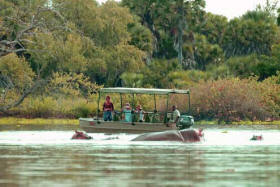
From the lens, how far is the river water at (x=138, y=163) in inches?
678

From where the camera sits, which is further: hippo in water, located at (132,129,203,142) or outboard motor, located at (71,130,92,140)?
outboard motor, located at (71,130,92,140)

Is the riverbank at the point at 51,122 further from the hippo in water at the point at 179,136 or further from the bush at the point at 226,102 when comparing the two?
the hippo in water at the point at 179,136

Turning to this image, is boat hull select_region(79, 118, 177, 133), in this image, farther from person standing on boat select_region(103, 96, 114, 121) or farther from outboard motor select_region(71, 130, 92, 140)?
outboard motor select_region(71, 130, 92, 140)

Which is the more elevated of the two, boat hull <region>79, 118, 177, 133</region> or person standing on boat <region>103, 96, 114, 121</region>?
person standing on boat <region>103, 96, 114, 121</region>

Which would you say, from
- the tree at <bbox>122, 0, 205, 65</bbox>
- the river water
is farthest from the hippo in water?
the tree at <bbox>122, 0, 205, 65</bbox>

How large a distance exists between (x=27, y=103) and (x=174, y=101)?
1147cm

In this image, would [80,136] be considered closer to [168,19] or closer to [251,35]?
[168,19]

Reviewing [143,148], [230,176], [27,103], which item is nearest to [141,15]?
[27,103]

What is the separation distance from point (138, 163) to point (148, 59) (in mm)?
55114

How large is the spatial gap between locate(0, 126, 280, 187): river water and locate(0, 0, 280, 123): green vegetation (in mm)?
24009

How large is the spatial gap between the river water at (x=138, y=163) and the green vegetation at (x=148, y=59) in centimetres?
2401

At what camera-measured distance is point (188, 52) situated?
76.8 m

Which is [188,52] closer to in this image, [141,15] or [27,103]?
[141,15]

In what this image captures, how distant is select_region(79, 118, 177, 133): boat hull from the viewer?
37.7 metres
